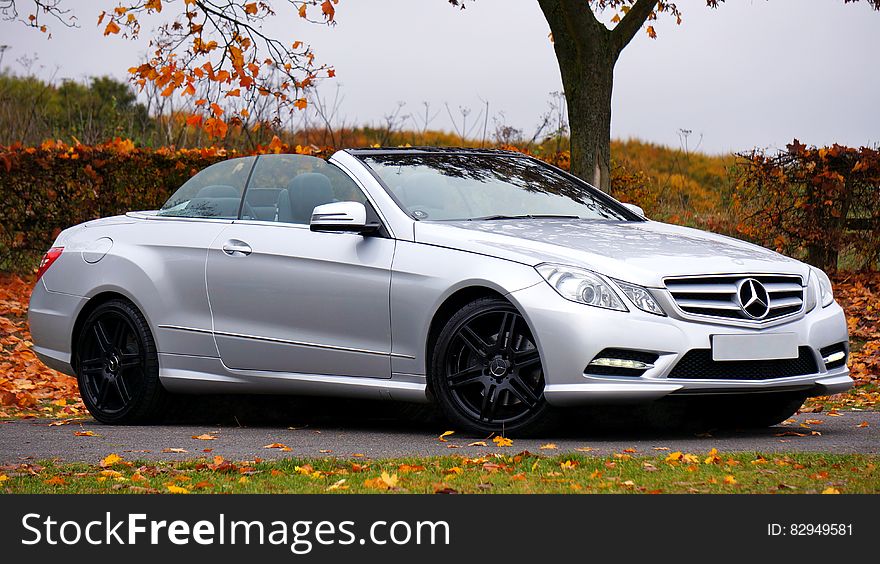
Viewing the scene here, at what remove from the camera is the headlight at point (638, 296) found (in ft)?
23.2

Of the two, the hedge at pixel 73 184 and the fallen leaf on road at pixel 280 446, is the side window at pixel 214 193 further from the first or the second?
the hedge at pixel 73 184

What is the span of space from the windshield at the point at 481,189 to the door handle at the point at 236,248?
0.93 metres

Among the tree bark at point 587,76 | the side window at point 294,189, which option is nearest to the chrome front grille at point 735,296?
the side window at point 294,189

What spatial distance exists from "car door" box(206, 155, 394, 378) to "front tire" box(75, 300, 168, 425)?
677 millimetres

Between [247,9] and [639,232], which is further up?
[247,9]

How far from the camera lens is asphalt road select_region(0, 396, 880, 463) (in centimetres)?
716

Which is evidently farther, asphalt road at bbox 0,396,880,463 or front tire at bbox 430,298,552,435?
front tire at bbox 430,298,552,435

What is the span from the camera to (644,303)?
7.06 m


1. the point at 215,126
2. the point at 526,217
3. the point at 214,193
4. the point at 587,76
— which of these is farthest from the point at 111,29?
the point at 526,217

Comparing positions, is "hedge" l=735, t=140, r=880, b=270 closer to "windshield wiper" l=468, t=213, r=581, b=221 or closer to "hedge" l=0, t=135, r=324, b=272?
"hedge" l=0, t=135, r=324, b=272
